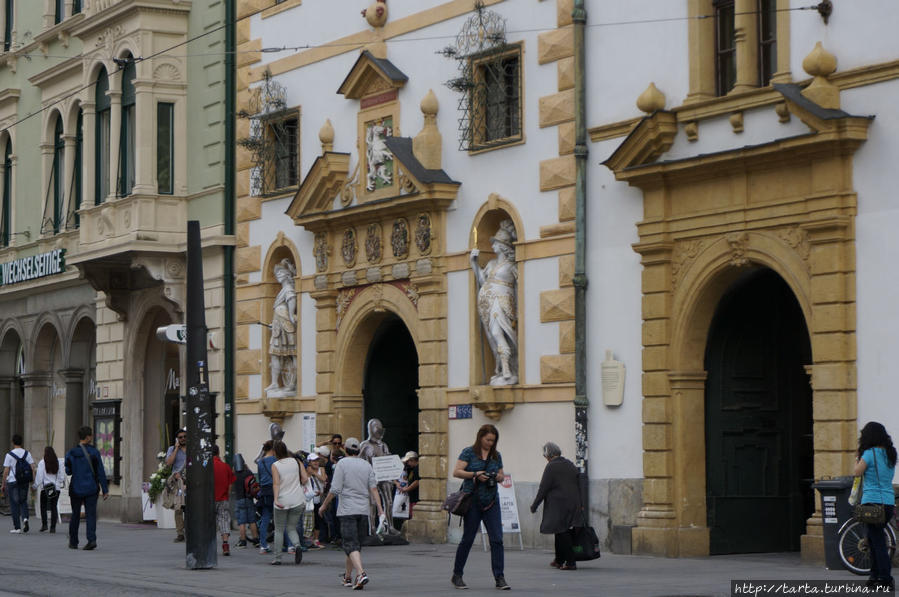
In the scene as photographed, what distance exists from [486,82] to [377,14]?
3115mm

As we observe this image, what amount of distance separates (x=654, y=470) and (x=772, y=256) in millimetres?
3453

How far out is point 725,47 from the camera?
75.2ft

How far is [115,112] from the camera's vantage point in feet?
114

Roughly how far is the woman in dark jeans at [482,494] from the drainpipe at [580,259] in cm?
560

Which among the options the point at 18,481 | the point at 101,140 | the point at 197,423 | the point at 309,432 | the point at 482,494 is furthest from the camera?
the point at 101,140

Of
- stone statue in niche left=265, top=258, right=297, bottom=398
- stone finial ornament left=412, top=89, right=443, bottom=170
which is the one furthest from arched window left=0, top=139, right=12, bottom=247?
stone finial ornament left=412, top=89, right=443, bottom=170

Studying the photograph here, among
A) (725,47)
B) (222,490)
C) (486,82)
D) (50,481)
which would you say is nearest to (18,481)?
(50,481)

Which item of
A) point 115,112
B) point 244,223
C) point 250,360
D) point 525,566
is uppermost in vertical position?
point 115,112

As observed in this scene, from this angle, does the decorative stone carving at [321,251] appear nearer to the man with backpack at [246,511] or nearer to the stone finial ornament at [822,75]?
the man with backpack at [246,511]

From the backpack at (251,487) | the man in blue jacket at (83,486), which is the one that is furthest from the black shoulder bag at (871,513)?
the man in blue jacket at (83,486)

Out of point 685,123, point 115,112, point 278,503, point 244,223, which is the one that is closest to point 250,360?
point 244,223

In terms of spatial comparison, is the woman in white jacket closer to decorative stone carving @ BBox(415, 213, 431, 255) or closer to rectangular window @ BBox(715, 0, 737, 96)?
decorative stone carving @ BBox(415, 213, 431, 255)

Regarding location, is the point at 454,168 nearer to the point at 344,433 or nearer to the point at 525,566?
the point at 344,433

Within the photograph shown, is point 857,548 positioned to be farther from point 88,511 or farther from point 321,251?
point 321,251
